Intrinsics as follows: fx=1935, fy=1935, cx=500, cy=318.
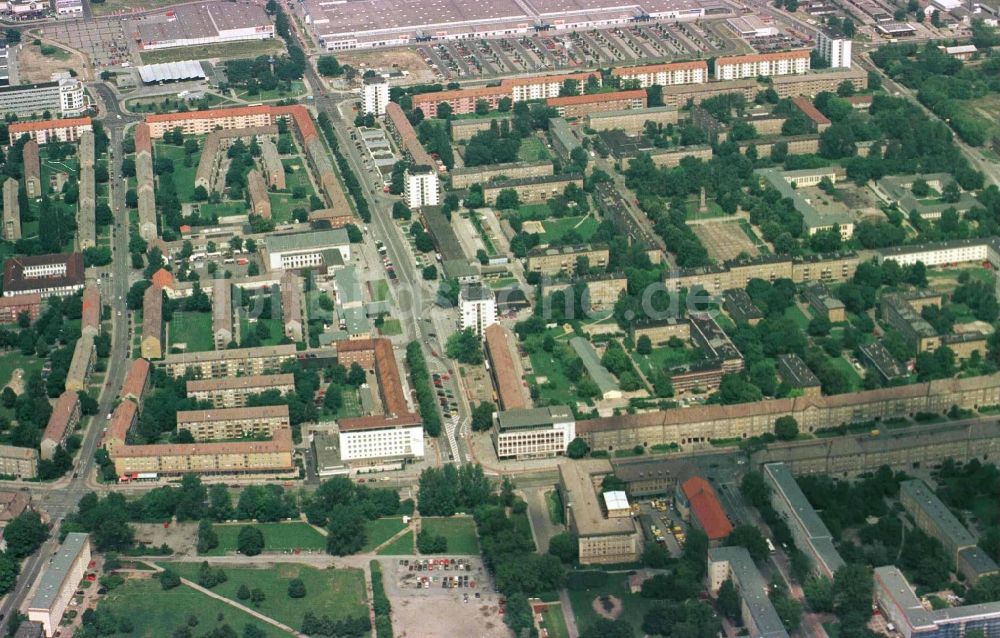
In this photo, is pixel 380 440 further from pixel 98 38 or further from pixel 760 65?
pixel 98 38

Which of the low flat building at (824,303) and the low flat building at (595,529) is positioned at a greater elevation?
the low flat building at (595,529)

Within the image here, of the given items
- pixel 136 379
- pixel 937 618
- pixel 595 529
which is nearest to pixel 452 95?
pixel 136 379

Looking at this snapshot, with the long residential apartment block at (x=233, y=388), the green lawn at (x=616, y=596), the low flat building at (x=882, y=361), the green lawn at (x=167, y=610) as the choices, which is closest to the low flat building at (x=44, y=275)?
the long residential apartment block at (x=233, y=388)

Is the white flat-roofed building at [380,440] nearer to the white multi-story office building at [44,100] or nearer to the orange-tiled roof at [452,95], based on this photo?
the orange-tiled roof at [452,95]

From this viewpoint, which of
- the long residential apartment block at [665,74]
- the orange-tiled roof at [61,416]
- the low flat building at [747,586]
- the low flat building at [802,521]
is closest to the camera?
the low flat building at [747,586]

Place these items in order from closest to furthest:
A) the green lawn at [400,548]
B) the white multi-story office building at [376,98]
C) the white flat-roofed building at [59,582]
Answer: the white flat-roofed building at [59,582] < the green lawn at [400,548] < the white multi-story office building at [376,98]

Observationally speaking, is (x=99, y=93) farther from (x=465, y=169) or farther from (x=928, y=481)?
(x=928, y=481)
